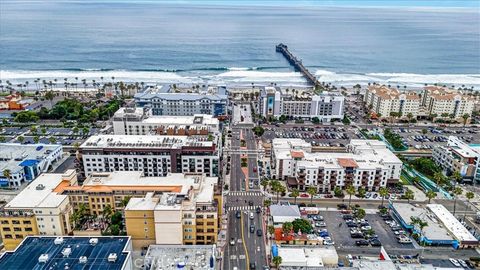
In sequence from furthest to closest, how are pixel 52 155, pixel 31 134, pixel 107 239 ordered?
pixel 31 134, pixel 52 155, pixel 107 239

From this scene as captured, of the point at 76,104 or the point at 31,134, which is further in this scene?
the point at 76,104

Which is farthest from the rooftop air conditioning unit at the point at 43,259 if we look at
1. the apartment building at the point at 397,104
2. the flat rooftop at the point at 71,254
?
the apartment building at the point at 397,104

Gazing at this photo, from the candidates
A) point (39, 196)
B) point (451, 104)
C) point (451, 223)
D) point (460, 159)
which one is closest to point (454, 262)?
point (451, 223)

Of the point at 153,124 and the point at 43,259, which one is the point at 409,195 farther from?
the point at 43,259

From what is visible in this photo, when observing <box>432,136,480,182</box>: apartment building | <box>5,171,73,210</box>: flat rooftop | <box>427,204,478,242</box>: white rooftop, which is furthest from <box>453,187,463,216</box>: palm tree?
<box>5,171,73,210</box>: flat rooftop

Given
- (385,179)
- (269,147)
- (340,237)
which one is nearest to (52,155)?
(269,147)

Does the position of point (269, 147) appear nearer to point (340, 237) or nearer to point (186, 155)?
point (186, 155)

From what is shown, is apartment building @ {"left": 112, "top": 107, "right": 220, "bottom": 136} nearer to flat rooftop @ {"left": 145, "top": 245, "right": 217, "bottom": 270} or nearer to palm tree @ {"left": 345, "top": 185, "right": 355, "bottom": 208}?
palm tree @ {"left": 345, "top": 185, "right": 355, "bottom": 208}
